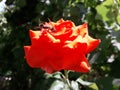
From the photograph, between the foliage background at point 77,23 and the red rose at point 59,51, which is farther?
the foliage background at point 77,23

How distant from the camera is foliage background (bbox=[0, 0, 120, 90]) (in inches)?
38.7

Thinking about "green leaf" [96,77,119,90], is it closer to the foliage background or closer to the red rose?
the foliage background

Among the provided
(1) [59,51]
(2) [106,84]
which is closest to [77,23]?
(2) [106,84]

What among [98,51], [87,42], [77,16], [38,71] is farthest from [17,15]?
[87,42]

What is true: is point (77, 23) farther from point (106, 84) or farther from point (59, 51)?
point (59, 51)

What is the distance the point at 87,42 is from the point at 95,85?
219 mm

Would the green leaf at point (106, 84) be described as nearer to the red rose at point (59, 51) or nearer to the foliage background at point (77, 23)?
the foliage background at point (77, 23)

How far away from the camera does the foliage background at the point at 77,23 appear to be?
984 mm

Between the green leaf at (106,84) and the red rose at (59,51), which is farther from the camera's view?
the green leaf at (106,84)

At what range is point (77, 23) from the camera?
61.4 inches

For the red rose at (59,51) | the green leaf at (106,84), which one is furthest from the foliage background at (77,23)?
the red rose at (59,51)

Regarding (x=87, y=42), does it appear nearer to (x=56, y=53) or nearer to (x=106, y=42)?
(x=56, y=53)

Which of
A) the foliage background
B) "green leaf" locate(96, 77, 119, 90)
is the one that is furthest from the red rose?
"green leaf" locate(96, 77, 119, 90)

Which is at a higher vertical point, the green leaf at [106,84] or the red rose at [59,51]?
the red rose at [59,51]
